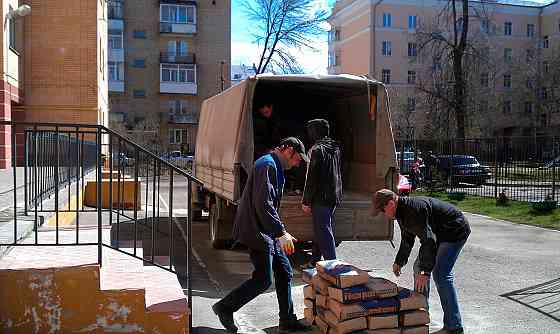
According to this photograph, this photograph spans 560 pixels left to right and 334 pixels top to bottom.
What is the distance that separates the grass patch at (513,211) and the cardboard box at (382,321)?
900cm

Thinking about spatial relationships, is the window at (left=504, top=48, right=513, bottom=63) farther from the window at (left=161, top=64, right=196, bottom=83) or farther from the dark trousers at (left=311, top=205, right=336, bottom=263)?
the dark trousers at (left=311, top=205, right=336, bottom=263)

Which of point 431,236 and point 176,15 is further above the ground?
point 176,15

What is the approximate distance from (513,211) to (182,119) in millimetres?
47731

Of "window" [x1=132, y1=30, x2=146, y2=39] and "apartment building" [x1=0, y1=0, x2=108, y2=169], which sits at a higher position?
"window" [x1=132, y1=30, x2=146, y2=39]

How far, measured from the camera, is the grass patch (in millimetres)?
14040

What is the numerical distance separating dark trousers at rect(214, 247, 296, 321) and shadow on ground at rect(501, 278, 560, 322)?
273 centimetres

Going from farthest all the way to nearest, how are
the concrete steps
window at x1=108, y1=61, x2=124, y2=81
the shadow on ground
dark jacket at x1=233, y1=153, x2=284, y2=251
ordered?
window at x1=108, y1=61, x2=124, y2=81
the shadow on ground
dark jacket at x1=233, y1=153, x2=284, y2=251
the concrete steps

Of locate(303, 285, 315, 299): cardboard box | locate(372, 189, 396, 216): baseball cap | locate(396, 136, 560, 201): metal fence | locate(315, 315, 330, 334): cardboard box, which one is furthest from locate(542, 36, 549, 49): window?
locate(315, 315, 330, 334): cardboard box

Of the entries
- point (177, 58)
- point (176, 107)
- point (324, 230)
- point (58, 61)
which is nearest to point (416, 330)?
point (324, 230)

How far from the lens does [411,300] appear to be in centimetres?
546

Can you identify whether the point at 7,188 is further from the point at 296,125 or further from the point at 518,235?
the point at 518,235

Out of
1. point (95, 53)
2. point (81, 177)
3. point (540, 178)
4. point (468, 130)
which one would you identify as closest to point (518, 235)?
point (540, 178)

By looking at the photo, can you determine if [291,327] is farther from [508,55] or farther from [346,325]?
[508,55]

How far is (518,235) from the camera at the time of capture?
12.3 metres
